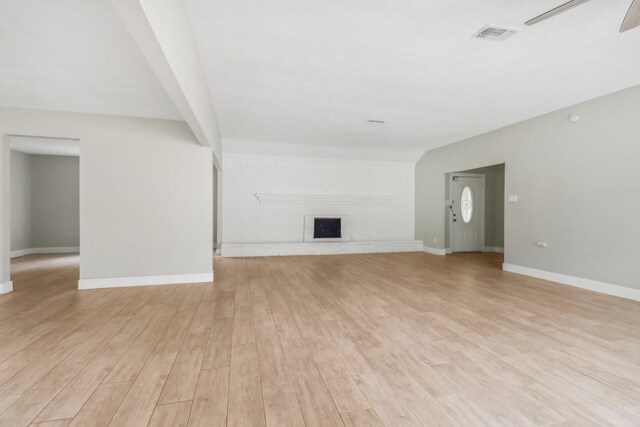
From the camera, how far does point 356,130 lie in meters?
5.72

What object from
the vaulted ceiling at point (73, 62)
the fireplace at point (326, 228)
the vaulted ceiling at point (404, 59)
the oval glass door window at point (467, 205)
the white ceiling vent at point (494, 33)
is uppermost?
the vaulted ceiling at point (404, 59)

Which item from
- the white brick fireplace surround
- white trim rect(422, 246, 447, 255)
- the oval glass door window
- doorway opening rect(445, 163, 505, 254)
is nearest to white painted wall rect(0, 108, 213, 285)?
the white brick fireplace surround

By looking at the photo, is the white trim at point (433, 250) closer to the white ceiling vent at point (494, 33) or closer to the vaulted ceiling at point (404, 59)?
the vaulted ceiling at point (404, 59)

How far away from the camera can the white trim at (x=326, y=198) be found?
291 inches

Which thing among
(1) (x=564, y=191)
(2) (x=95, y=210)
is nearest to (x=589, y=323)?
(1) (x=564, y=191)

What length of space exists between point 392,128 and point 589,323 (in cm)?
398

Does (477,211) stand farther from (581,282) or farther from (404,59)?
(404,59)

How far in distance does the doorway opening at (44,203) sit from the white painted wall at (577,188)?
914cm

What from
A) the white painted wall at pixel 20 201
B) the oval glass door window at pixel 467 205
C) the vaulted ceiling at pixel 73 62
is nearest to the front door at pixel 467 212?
the oval glass door window at pixel 467 205

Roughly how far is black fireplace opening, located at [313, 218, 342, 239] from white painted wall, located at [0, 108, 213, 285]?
351 centimetres

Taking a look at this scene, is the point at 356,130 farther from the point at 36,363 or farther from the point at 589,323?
the point at 36,363

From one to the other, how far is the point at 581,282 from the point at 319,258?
14.9 feet

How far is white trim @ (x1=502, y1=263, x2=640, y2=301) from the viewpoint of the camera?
3.68 meters

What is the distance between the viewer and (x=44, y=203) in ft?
24.4
